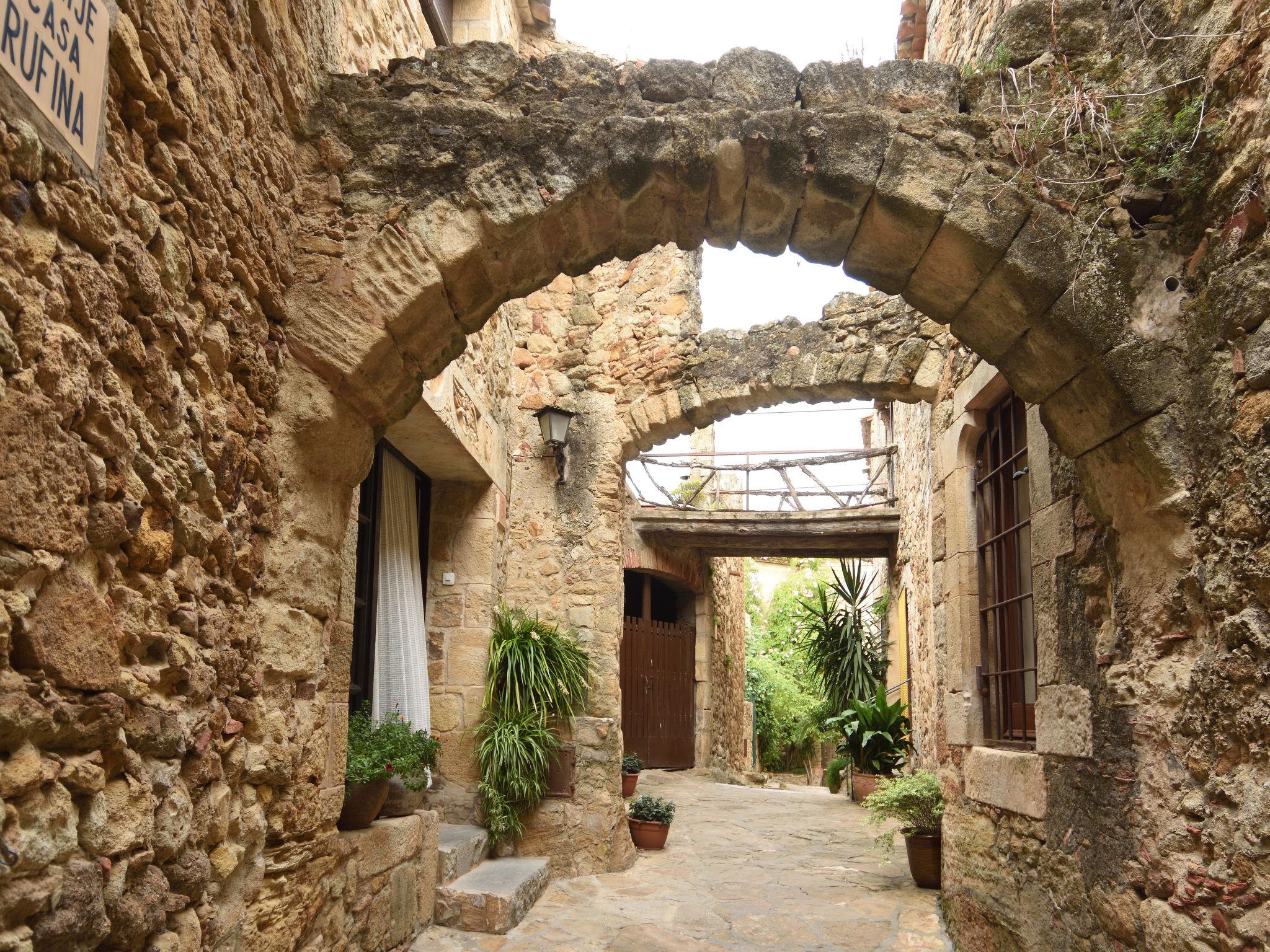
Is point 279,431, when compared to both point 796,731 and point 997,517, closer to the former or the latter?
point 997,517

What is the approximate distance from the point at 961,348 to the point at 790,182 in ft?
7.13

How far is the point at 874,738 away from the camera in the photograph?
26.2 ft

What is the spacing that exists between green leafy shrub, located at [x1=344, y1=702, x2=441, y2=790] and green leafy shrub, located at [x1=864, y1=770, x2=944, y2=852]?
2580 mm

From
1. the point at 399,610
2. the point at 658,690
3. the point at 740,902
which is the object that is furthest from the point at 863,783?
the point at 399,610

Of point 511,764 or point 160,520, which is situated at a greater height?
point 160,520

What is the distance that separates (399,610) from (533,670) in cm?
100

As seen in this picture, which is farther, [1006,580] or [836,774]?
[836,774]

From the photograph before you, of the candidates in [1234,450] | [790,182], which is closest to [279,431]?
[790,182]

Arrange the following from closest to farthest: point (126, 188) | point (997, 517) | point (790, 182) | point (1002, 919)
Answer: point (126, 188) < point (790, 182) < point (1002, 919) < point (997, 517)

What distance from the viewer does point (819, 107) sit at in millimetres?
2758

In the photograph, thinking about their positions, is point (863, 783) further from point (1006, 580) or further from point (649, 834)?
point (1006, 580)

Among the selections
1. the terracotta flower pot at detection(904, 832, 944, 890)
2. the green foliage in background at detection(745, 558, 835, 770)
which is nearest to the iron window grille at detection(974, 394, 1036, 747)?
the terracotta flower pot at detection(904, 832, 944, 890)

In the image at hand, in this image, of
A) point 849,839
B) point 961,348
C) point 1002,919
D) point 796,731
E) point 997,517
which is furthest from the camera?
point 796,731

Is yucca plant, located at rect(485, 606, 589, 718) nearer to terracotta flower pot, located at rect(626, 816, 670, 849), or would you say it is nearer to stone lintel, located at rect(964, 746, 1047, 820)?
terracotta flower pot, located at rect(626, 816, 670, 849)
